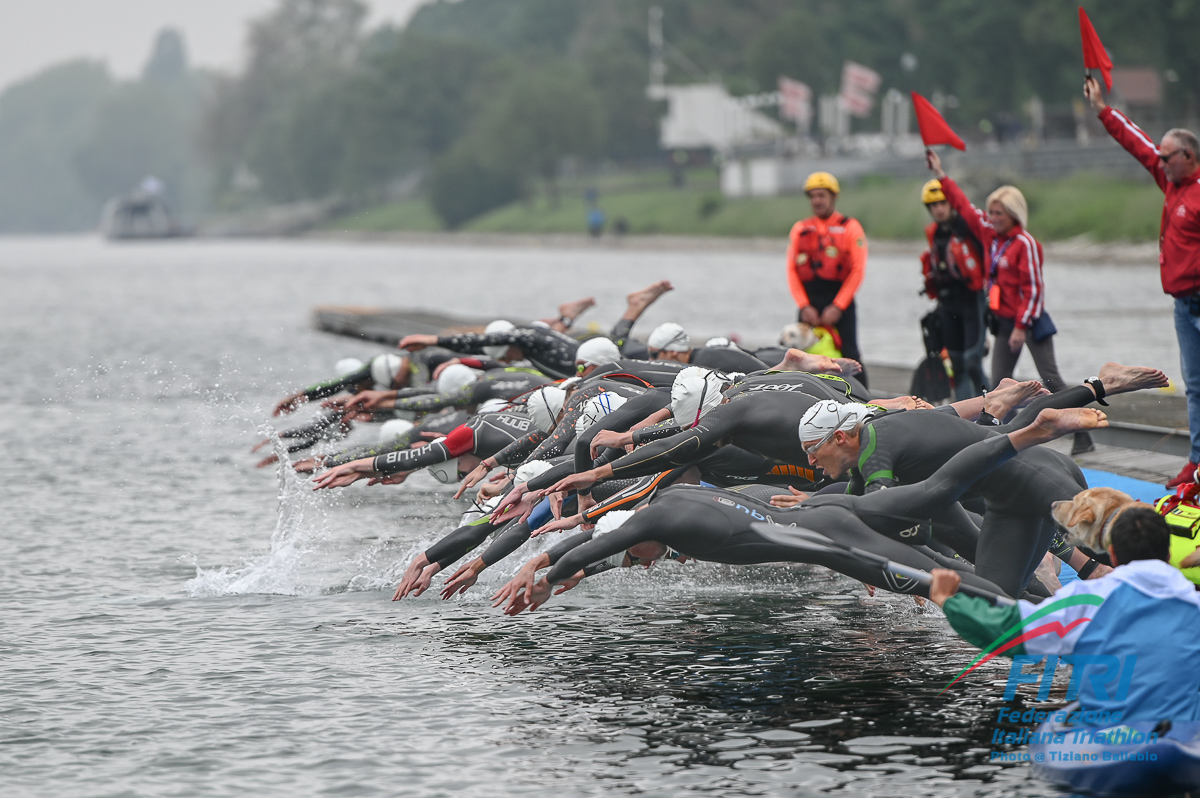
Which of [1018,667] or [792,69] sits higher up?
[792,69]

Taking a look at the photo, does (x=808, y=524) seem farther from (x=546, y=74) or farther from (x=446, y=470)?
(x=546, y=74)

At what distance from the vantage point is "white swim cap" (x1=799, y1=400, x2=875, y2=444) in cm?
788

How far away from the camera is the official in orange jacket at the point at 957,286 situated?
13.2 metres

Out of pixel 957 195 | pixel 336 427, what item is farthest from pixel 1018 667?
pixel 336 427

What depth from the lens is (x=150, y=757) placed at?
6.94 metres

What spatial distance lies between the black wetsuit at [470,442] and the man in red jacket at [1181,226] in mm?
4624

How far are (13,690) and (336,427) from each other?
6.49 meters

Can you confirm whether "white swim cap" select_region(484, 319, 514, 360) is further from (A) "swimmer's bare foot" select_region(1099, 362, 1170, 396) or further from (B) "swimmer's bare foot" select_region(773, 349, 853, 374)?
(A) "swimmer's bare foot" select_region(1099, 362, 1170, 396)

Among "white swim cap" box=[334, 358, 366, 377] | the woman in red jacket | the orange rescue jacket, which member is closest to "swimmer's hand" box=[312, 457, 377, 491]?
"white swim cap" box=[334, 358, 366, 377]

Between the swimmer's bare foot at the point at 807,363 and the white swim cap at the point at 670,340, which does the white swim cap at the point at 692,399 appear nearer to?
the swimmer's bare foot at the point at 807,363

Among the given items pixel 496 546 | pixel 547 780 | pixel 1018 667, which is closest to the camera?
pixel 547 780

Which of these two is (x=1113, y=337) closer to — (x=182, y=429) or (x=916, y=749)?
(x=182, y=429)

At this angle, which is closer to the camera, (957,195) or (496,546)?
(496,546)

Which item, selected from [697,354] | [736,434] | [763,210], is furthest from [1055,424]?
[763,210]
